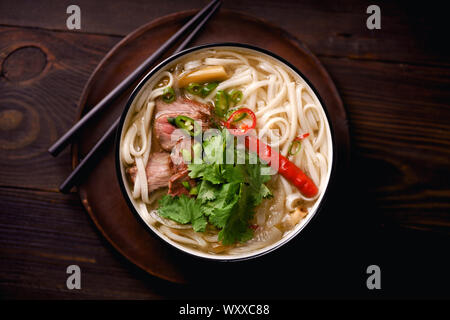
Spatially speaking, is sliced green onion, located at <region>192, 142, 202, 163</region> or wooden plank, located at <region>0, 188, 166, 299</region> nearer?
sliced green onion, located at <region>192, 142, 202, 163</region>

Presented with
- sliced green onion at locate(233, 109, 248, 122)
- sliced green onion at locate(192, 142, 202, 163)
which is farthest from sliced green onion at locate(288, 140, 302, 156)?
sliced green onion at locate(192, 142, 202, 163)

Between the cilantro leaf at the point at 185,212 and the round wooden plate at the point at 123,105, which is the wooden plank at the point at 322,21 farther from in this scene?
the cilantro leaf at the point at 185,212

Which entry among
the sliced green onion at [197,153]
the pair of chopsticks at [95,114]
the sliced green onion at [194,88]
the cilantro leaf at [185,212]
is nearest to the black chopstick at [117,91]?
the pair of chopsticks at [95,114]

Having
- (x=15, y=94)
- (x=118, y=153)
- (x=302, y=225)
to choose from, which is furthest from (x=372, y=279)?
(x=15, y=94)

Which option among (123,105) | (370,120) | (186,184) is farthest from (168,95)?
(370,120)

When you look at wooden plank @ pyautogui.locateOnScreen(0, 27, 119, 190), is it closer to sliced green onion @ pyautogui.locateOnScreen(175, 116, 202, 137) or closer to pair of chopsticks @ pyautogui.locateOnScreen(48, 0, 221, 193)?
pair of chopsticks @ pyautogui.locateOnScreen(48, 0, 221, 193)

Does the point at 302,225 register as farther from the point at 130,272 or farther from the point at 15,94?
the point at 15,94

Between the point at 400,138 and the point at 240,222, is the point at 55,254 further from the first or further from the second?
the point at 400,138
